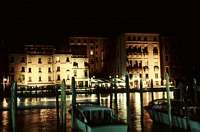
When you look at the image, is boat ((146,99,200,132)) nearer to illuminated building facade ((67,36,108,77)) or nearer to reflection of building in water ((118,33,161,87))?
reflection of building in water ((118,33,161,87))

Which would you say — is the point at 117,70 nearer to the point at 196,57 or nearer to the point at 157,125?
the point at 196,57

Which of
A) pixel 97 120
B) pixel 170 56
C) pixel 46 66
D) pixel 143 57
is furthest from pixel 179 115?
pixel 170 56

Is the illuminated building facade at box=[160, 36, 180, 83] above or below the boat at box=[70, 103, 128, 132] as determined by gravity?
above

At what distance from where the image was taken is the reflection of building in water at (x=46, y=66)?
84.2 meters

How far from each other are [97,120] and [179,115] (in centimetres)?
431

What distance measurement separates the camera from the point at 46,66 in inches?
3398

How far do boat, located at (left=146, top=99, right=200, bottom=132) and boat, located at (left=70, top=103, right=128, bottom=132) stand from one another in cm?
314

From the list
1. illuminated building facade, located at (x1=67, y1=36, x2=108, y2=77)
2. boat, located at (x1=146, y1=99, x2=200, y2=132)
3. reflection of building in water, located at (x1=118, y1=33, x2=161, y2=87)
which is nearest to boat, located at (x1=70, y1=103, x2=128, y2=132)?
boat, located at (x1=146, y1=99, x2=200, y2=132)

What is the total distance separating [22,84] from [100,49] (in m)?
25.5

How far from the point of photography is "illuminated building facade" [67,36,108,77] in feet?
320

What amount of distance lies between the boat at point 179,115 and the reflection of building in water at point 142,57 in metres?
68.6

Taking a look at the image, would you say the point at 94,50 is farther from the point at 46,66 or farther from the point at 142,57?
the point at 46,66

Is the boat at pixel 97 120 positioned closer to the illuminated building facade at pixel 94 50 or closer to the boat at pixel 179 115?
the boat at pixel 179 115

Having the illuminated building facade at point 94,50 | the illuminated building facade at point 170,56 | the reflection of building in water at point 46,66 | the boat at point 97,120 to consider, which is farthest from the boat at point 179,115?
the illuminated building facade at point 170,56
